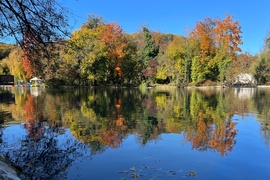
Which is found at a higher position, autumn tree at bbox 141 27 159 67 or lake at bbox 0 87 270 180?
autumn tree at bbox 141 27 159 67

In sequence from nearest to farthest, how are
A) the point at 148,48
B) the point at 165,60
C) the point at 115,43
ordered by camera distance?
the point at 115,43
the point at 165,60
the point at 148,48

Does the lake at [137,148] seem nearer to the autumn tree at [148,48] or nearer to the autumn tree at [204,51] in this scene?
the autumn tree at [204,51]

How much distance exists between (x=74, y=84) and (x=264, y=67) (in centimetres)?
3844

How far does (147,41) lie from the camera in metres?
52.7

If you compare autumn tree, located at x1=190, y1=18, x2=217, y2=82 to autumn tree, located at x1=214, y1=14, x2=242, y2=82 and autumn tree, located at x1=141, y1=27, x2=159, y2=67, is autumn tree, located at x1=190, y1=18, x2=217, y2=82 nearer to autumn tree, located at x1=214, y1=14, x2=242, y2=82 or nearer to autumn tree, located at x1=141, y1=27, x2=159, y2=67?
autumn tree, located at x1=214, y1=14, x2=242, y2=82

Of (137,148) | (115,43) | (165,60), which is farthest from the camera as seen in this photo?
(165,60)

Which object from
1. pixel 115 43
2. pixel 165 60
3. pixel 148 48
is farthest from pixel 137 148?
pixel 148 48

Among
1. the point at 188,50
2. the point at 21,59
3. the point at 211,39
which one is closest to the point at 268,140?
the point at 21,59

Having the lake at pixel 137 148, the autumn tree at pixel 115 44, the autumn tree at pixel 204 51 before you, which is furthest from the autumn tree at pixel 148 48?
the lake at pixel 137 148

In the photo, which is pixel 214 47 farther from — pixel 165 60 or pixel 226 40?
pixel 165 60

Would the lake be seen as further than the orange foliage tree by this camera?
No

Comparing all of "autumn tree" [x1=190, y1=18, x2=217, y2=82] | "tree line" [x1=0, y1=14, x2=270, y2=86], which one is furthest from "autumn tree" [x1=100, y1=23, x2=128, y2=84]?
"autumn tree" [x1=190, y1=18, x2=217, y2=82]

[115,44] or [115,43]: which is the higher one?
[115,43]

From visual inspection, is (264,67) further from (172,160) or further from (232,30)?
(172,160)
